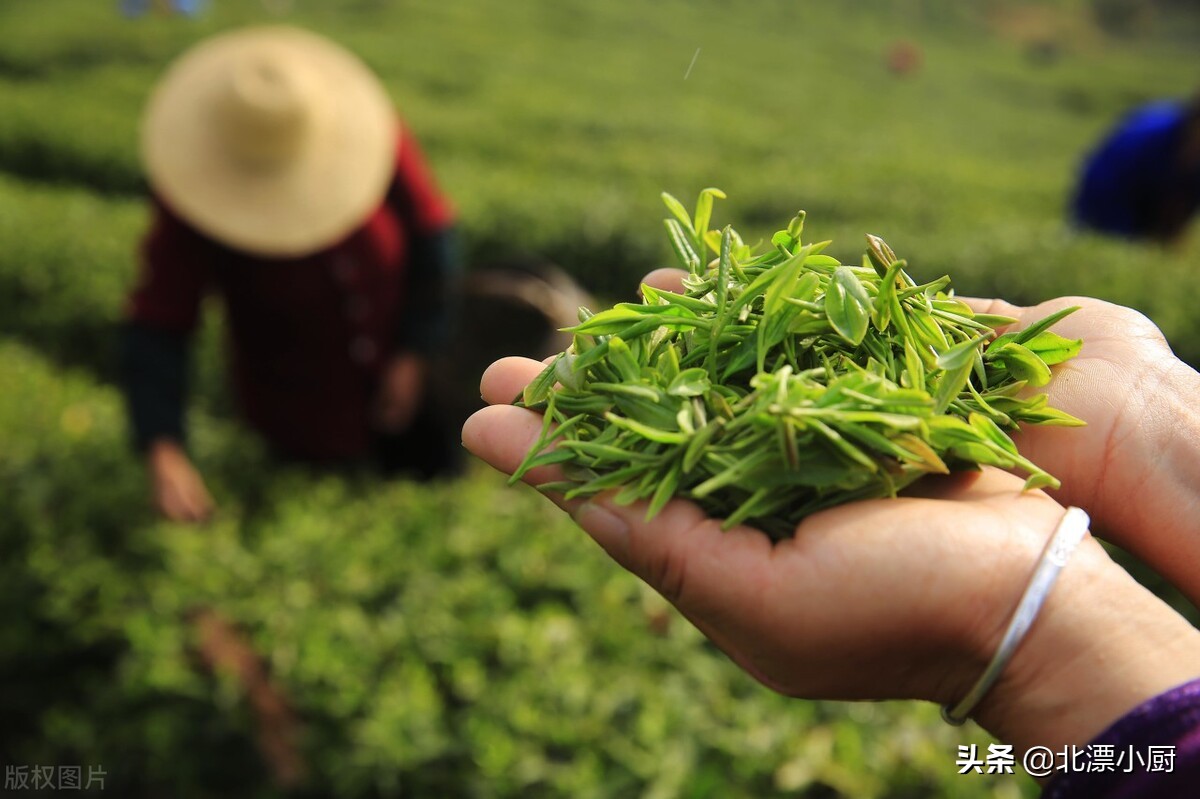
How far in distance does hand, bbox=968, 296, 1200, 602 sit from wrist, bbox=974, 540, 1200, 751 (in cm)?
33

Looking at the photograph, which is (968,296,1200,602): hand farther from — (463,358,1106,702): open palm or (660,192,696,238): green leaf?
(660,192,696,238): green leaf

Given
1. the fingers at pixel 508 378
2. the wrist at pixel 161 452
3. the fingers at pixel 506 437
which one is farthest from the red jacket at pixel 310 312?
the fingers at pixel 506 437

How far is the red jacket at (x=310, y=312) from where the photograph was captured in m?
2.89

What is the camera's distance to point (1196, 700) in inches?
39.1

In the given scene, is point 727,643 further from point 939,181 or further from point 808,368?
point 939,181

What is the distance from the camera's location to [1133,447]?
1443mm

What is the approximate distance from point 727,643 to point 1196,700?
22.4 inches

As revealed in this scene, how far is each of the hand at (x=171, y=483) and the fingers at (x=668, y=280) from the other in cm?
197

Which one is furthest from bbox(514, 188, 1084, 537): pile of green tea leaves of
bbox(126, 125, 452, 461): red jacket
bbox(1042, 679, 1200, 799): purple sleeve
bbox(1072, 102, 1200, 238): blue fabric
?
bbox(1072, 102, 1200, 238): blue fabric

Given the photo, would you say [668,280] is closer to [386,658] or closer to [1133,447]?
[1133,447]

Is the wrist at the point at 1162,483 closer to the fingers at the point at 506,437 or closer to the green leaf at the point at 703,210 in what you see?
the green leaf at the point at 703,210

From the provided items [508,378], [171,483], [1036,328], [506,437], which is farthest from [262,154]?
[1036,328]

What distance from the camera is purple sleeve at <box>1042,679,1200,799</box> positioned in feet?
3.14

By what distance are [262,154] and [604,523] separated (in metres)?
2.23
